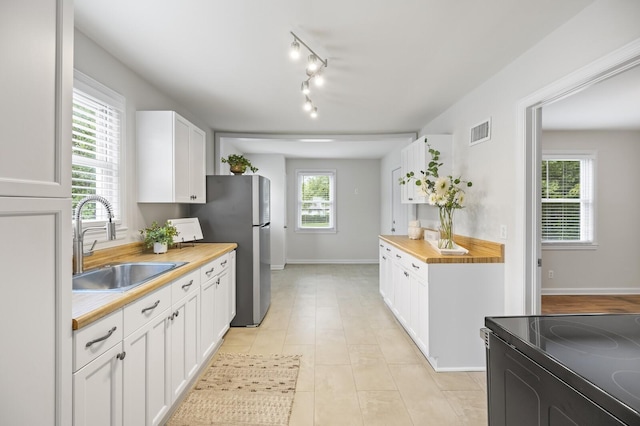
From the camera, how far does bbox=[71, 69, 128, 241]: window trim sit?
216 cm

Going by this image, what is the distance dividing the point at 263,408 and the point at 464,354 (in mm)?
1660

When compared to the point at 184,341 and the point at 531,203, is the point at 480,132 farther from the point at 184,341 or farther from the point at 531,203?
the point at 184,341

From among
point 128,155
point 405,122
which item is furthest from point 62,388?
point 405,122

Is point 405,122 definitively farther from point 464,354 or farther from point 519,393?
point 519,393

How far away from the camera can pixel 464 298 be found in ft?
8.56

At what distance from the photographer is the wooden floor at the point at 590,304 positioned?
402 cm

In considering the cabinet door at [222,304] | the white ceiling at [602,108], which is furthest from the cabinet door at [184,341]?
the white ceiling at [602,108]

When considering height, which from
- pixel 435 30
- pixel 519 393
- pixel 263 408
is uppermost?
pixel 435 30

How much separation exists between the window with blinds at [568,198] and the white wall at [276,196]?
465 centimetres

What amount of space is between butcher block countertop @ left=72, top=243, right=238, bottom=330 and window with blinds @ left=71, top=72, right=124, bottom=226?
11.0 inches

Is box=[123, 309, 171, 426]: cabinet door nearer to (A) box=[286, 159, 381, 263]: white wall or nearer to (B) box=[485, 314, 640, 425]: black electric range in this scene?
(B) box=[485, 314, 640, 425]: black electric range

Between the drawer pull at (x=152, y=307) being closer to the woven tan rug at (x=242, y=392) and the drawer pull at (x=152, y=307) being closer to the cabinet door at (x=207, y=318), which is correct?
the cabinet door at (x=207, y=318)

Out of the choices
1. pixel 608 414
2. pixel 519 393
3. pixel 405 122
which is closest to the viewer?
pixel 608 414

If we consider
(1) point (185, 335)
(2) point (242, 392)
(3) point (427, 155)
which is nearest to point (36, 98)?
(1) point (185, 335)
